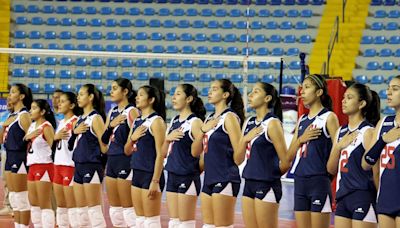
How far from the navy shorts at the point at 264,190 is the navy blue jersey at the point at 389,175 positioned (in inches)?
49.5

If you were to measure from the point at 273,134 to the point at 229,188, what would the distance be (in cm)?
68

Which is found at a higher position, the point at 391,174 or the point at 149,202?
the point at 391,174

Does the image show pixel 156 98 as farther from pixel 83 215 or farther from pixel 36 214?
pixel 36 214

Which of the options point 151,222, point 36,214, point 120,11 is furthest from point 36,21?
point 151,222

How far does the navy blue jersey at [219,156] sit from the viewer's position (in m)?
7.00

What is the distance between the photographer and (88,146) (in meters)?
8.20

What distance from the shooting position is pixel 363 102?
6.09 meters

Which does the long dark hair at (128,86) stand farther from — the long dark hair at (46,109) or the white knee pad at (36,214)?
the white knee pad at (36,214)

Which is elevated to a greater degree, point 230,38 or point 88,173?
point 230,38

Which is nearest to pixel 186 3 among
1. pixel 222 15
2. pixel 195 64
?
pixel 222 15

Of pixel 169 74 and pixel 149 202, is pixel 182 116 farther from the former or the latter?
pixel 169 74

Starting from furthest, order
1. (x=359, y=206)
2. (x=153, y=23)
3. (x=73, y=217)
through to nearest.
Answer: (x=153, y=23), (x=73, y=217), (x=359, y=206)

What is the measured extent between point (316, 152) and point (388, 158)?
997 millimetres

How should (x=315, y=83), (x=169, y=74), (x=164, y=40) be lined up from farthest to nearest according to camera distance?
(x=164, y=40), (x=169, y=74), (x=315, y=83)
